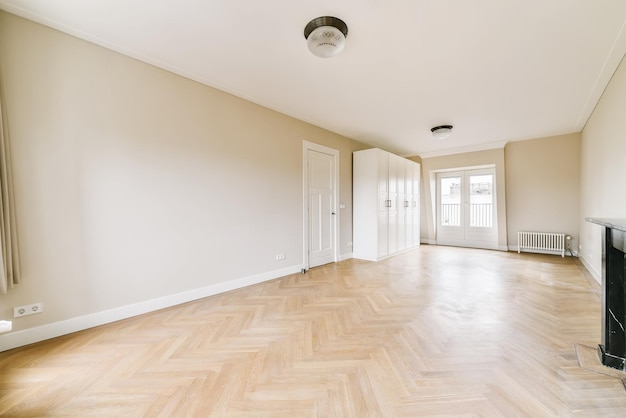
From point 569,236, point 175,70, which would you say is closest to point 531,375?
point 175,70

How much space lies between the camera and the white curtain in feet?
5.88

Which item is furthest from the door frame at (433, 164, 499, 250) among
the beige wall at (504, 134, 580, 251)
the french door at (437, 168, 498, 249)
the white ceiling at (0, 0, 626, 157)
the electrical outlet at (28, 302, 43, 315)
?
the electrical outlet at (28, 302, 43, 315)

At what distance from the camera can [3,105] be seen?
1.89 m

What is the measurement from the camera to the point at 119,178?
2.42 meters

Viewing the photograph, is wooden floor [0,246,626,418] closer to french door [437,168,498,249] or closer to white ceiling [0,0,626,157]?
white ceiling [0,0,626,157]

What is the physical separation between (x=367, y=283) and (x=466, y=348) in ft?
5.62

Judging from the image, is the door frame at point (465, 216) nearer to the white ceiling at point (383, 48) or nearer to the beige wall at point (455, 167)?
the beige wall at point (455, 167)

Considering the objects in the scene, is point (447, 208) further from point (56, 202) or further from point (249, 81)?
point (56, 202)

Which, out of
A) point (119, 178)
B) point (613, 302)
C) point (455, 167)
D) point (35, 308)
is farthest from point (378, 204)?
point (35, 308)

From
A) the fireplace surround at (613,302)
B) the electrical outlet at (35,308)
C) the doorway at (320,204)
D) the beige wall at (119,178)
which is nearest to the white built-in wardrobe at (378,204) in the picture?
the doorway at (320,204)

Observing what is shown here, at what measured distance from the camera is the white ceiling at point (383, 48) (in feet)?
6.31

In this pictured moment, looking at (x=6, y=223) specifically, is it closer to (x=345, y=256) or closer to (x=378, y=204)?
(x=345, y=256)

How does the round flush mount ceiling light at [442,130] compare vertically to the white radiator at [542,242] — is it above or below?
above

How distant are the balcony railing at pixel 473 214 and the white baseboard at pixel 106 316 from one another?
19.2 feet
